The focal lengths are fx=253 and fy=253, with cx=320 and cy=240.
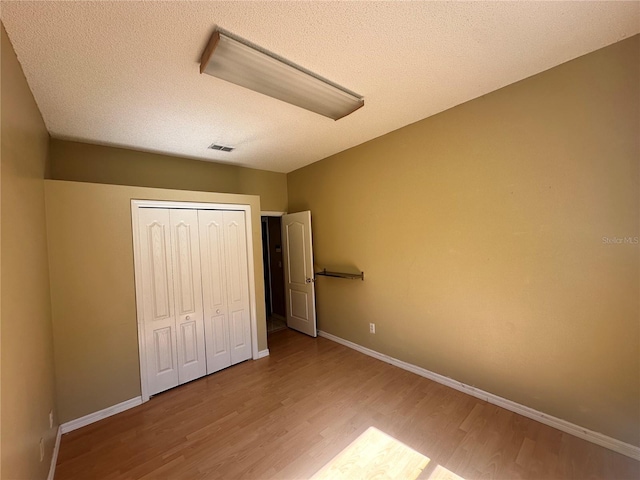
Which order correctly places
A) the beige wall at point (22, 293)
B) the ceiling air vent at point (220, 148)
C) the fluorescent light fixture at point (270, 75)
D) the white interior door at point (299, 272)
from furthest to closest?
the white interior door at point (299, 272) → the ceiling air vent at point (220, 148) → the fluorescent light fixture at point (270, 75) → the beige wall at point (22, 293)

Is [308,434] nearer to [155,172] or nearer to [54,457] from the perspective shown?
[54,457]

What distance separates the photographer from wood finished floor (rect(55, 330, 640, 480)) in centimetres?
167

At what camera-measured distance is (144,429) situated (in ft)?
7.06

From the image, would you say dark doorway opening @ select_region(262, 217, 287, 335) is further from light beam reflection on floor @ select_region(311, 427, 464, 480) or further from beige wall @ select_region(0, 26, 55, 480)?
beige wall @ select_region(0, 26, 55, 480)

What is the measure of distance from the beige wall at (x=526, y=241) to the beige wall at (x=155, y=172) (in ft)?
5.98

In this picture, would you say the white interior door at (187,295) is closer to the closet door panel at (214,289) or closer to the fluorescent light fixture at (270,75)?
the closet door panel at (214,289)

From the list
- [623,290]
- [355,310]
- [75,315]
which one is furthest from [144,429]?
→ [623,290]

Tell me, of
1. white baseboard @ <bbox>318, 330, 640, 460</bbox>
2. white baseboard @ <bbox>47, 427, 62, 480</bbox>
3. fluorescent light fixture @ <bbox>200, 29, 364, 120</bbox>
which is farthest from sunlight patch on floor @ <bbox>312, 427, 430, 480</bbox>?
fluorescent light fixture @ <bbox>200, 29, 364, 120</bbox>

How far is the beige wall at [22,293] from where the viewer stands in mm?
1161

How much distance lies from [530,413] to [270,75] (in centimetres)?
320

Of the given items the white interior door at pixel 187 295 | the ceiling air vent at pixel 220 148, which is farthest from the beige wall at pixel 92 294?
the ceiling air vent at pixel 220 148

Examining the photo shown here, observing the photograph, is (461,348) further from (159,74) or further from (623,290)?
(159,74)

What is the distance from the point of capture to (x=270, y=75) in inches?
64.9

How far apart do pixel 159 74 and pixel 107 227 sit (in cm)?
154
